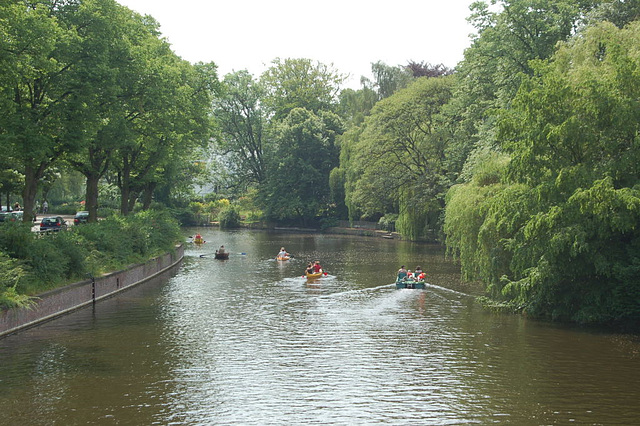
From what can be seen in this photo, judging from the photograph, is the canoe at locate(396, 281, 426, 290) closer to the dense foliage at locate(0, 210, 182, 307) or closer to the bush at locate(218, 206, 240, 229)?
the dense foliage at locate(0, 210, 182, 307)

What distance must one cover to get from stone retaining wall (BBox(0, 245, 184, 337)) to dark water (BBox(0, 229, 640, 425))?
55cm

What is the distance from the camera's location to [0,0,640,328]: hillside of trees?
22266mm

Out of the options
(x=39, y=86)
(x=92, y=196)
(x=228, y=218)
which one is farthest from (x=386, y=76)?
(x=39, y=86)

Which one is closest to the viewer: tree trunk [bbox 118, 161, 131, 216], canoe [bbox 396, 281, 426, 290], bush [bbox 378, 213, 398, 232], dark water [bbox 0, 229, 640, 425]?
dark water [bbox 0, 229, 640, 425]

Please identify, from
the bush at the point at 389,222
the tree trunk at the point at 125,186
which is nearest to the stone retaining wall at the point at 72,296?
the tree trunk at the point at 125,186

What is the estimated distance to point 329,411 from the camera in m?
14.9

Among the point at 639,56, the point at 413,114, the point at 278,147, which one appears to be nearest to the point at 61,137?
the point at 639,56

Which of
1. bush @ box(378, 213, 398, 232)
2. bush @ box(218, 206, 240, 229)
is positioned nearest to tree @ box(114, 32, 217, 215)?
bush @ box(378, 213, 398, 232)

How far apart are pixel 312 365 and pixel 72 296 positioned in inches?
510

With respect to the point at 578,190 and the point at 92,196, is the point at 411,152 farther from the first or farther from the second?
the point at 578,190

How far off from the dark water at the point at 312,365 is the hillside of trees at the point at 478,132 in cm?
307

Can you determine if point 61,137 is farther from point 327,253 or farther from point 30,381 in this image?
point 327,253

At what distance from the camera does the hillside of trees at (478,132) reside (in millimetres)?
22266

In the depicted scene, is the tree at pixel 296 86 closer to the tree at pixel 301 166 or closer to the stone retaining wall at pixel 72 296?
the tree at pixel 301 166
